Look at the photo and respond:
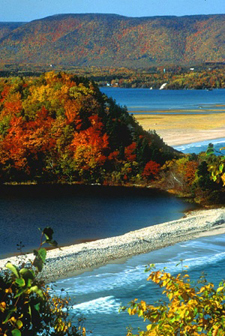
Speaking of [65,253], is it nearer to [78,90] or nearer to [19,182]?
[19,182]

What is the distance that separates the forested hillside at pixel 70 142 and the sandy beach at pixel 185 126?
69.1 feet

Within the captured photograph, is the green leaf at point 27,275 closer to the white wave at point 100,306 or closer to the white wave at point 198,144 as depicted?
the white wave at point 100,306

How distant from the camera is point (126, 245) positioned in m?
35.0

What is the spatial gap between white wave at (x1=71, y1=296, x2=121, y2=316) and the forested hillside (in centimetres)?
2972

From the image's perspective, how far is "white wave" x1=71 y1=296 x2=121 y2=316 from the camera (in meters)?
25.2

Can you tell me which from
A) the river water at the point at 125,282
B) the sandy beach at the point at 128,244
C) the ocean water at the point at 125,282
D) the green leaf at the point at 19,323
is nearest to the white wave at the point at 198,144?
the sandy beach at the point at 128,244

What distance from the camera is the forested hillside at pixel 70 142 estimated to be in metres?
56.8

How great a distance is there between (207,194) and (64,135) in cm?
1685

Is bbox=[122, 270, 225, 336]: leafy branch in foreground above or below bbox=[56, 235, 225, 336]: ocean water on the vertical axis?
above

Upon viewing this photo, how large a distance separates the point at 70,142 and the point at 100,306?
1336 inches

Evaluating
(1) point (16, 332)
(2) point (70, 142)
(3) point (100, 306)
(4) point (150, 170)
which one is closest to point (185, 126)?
(2) point (70, 142)

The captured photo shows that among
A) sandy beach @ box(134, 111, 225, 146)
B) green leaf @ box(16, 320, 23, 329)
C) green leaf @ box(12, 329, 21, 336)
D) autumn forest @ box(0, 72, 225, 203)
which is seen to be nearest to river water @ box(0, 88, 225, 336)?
autumn forest @ box(0, 72, 225, 203)

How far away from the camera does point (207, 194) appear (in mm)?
47844

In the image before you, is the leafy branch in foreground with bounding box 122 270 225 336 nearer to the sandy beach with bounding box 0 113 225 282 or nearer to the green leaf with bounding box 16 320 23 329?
the green leaf with bounding box 16 320 23 329
